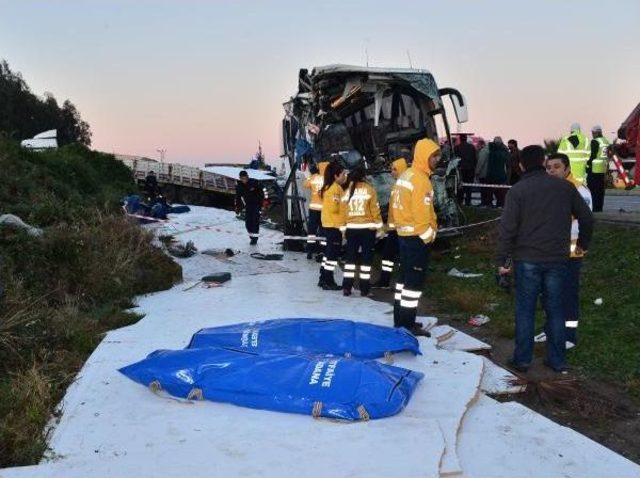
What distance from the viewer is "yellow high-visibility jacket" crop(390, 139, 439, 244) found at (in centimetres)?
611

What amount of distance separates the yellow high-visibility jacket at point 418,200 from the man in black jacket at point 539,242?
99 cm

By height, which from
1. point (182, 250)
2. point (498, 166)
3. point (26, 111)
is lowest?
point (182, 250)

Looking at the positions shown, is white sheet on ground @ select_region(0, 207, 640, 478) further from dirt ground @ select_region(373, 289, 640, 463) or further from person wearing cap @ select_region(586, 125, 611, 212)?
person wearing cap @ select_region(586, 125, 611, 212)

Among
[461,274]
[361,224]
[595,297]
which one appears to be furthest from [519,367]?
[461,274]

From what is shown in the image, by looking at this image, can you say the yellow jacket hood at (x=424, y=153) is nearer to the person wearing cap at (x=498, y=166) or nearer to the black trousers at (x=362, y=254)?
the black trousers at (x=362, y=254)

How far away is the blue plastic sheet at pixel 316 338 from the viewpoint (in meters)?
5.14

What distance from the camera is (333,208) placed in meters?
8.88

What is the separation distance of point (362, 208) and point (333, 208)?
71cm

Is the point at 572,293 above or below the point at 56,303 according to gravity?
above

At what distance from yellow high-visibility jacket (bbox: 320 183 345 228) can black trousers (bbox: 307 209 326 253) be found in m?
1.94

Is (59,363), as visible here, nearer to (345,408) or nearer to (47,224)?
(345,408)

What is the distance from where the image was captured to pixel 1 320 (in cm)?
524

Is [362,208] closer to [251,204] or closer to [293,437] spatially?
[293,437]

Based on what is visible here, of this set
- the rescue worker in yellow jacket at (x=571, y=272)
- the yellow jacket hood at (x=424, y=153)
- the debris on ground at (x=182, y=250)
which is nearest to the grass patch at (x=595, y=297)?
the rescue worker in yellow jacket at (x=571, y=272)
